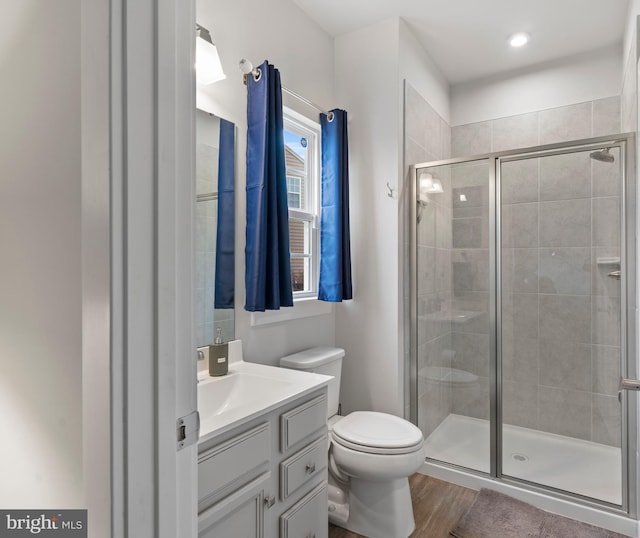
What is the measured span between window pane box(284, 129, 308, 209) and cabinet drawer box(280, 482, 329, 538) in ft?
4.75

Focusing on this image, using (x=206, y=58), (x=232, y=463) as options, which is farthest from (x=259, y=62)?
(x=232, y=463)

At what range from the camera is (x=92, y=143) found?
1.83 ft

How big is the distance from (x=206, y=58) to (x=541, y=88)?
2.52 metres

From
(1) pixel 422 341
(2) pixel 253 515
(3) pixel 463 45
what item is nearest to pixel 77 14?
(2) pixel 253 515

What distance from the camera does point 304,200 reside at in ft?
7.75

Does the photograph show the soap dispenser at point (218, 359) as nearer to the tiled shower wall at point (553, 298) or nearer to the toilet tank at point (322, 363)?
the toilet tank at point (322, 363)

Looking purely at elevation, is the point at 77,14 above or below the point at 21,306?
above

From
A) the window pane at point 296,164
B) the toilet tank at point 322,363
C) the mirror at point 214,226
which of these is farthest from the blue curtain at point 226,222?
the window pane at point 296,164

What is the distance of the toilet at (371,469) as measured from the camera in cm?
174

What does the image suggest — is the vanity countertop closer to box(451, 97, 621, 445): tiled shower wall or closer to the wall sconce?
the wall sconce

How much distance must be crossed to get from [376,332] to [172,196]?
192 centimetres

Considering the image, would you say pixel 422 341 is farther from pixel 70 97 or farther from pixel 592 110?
pixel 70 97

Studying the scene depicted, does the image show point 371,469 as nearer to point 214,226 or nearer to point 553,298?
point 214,226

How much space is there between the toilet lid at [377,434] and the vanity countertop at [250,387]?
45cm
